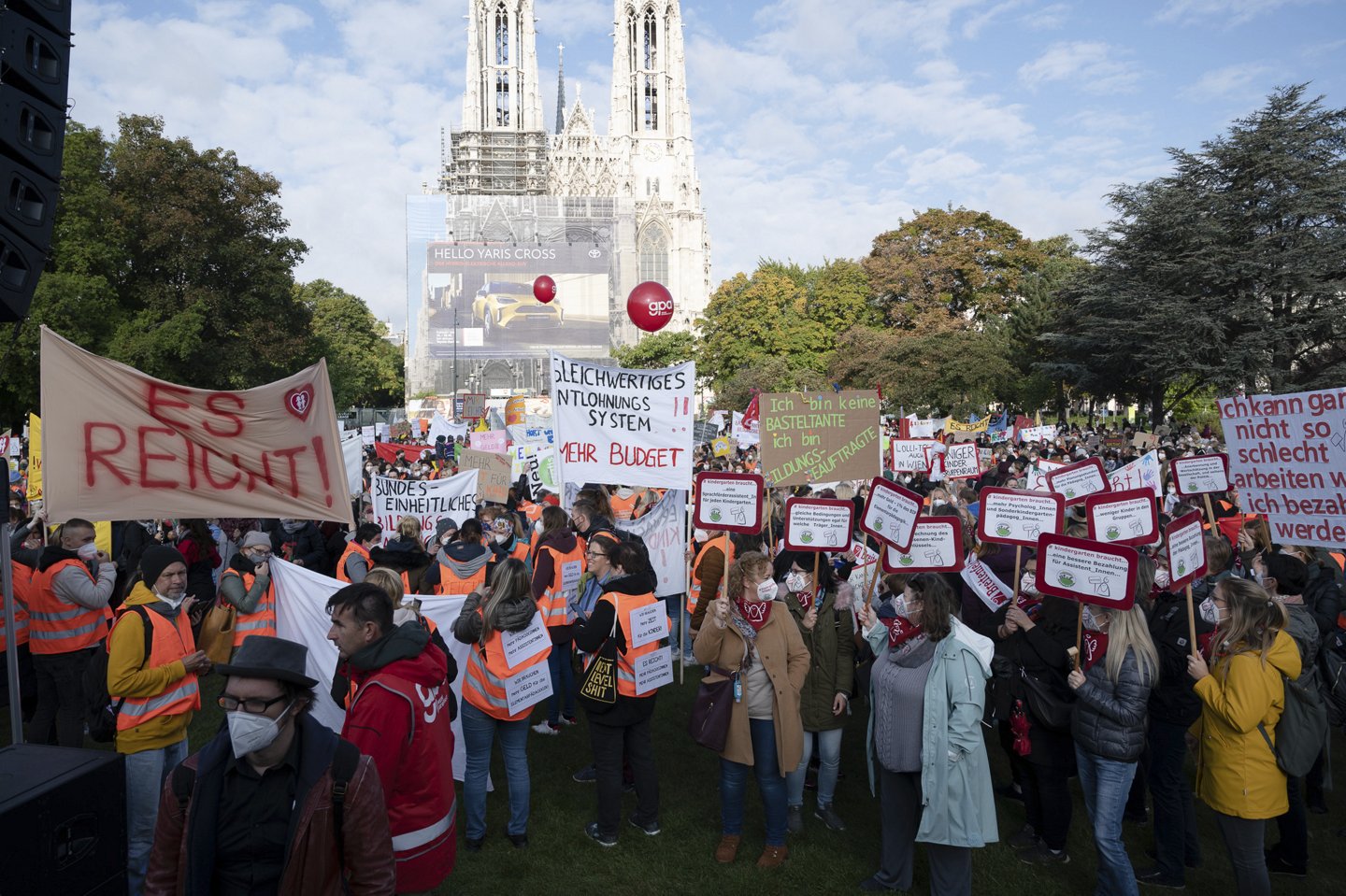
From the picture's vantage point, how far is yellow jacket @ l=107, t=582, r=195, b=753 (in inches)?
154

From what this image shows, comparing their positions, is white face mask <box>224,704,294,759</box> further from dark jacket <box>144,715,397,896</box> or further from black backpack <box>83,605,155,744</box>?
black backpack <box>83,605,155,744</box>

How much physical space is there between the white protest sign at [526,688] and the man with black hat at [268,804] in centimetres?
207

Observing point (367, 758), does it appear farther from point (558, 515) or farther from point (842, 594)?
point (558, 515)

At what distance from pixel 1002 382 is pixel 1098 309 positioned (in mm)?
5655

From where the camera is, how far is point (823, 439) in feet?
23.5

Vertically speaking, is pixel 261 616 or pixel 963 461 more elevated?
pixel 963 461

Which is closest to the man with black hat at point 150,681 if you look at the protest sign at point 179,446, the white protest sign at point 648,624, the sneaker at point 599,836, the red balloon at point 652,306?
the protest sign at point 179,446

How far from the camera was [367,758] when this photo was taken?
8.39 ft

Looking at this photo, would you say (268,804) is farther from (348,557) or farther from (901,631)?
(348,557)

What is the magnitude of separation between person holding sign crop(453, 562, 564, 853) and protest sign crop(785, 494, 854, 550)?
1.67 m

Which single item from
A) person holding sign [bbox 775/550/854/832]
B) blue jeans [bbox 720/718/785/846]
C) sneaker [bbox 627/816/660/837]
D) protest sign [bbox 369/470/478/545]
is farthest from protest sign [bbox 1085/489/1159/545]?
protest sign [bbox 369/470/478/545]

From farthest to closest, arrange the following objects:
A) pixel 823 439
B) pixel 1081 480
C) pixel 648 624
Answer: pixel 823 439, pixel 1081 480, pixel 648 624

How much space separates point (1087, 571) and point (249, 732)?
3.52 metres

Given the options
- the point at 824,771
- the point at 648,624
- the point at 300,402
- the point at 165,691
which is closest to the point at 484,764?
the point at 648,624
